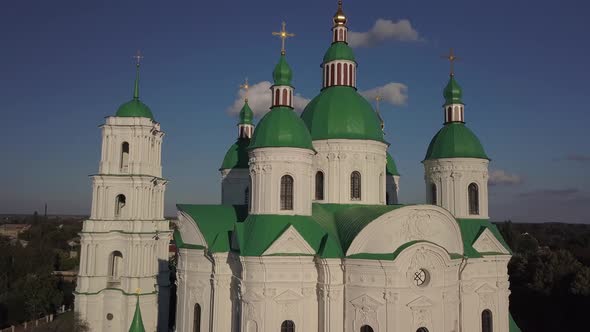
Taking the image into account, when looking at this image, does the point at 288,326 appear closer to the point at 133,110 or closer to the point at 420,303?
the point at 420,303

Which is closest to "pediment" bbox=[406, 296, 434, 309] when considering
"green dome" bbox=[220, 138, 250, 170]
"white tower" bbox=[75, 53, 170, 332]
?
"white tower" bbox=[75, 53, 170, 332]

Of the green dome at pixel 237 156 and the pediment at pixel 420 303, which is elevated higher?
the green dome at pixel 237 156

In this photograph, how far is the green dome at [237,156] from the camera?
29.4 meters

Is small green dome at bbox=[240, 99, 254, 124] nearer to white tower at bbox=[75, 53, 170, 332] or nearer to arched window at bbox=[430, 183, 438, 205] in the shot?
white tower at bbox=[75, 53, 170, 332]

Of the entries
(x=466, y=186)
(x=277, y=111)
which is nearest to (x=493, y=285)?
(x=466, y=186)

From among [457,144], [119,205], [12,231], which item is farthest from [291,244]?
[12,231]

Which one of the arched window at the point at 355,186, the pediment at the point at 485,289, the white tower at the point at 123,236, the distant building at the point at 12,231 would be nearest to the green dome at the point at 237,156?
the white tower at the point at 123,236

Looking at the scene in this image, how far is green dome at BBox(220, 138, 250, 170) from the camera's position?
96.4 ft

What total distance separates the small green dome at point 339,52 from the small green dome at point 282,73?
3.64m

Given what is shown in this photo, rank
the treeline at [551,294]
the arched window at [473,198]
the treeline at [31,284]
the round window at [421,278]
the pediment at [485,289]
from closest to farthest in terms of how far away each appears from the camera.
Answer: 1. the round window at [421,278]
2. the pediment at [485,289]
3. the arched window at [473,198]
4. the treeline at [551,294]
5. the treeline at [31,284]

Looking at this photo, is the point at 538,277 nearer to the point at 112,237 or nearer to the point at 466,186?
the point at 466,186

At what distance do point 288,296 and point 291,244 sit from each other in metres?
1.89

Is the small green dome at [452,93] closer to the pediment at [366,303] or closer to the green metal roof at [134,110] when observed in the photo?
the pediment at [366,303]

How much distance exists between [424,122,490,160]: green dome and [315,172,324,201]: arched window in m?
5.79
